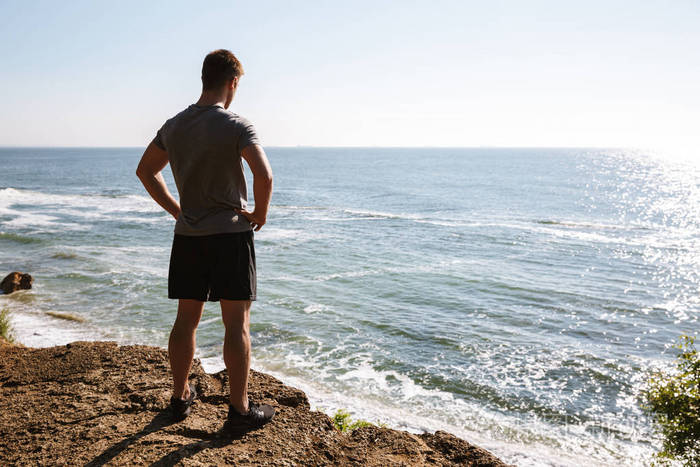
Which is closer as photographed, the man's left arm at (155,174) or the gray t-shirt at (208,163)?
the gray t-shirt at (208,163)

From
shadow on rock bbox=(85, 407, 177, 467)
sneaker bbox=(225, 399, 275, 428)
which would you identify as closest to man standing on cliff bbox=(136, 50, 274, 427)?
sneaker bbox=(225, 399, 275, 428)

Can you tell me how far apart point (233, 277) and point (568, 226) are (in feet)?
102

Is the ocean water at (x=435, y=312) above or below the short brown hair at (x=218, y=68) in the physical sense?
below

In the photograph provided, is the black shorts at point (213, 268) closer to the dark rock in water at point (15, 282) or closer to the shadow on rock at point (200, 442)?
the shadow on rock at point (200, 442)

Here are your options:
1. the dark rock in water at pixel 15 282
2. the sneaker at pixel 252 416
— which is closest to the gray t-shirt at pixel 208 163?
the sneaker at pixel 252 416

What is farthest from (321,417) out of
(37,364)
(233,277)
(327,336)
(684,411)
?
(327,336)

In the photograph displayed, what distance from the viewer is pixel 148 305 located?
12.7 m

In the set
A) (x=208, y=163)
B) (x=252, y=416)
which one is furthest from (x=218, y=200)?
(x=252, y=416)

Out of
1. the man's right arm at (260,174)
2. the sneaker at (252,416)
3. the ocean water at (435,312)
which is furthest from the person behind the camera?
the ocean water at (435,312)

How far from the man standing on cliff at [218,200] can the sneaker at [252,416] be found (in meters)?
0.24

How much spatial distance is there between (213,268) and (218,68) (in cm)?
129

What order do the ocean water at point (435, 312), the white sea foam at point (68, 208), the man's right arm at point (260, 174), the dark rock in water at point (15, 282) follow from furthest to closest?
the white sea foam at point (68, 208)
the dark rock in water at point (15, 282)
the ocean water at point (435, 312)
the man's right arm at point (260, 174)

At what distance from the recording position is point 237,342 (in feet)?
10.4

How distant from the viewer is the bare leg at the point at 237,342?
314cm
